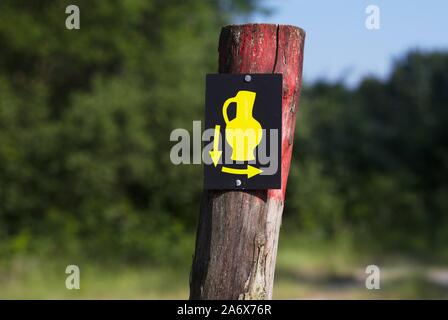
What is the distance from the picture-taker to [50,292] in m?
12.6

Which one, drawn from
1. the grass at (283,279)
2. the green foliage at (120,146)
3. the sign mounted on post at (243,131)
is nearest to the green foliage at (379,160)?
the green foliage at (120,146)

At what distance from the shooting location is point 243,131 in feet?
11.7

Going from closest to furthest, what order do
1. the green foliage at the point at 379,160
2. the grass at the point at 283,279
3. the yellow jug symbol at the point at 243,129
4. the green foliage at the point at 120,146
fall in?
the yellow jug symbol at the point at 243,129 < the grass at the point at 283,279 < the green foliage at the point at 120,146 < the green foliage at the point at 379,160

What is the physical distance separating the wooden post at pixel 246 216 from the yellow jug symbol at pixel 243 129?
0.50 ft

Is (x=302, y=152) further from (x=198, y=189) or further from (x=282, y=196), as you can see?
(x=282, y=196)

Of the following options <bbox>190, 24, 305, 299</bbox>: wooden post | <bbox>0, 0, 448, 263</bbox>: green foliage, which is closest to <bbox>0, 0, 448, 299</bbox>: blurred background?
<bbox>0, 0, 448, 263</bbox>: green foliage

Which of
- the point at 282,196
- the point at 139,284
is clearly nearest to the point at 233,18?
the point at 139,284

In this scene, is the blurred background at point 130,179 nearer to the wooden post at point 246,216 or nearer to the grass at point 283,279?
the grass at point 283,279

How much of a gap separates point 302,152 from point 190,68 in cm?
371

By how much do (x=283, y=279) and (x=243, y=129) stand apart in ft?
37.2

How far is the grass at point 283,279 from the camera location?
1270 cm

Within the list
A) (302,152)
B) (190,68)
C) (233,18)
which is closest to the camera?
(190,68)

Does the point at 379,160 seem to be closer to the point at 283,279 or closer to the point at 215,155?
the point at 283,279

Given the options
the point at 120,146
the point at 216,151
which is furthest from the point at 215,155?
→ the point at 120,146
